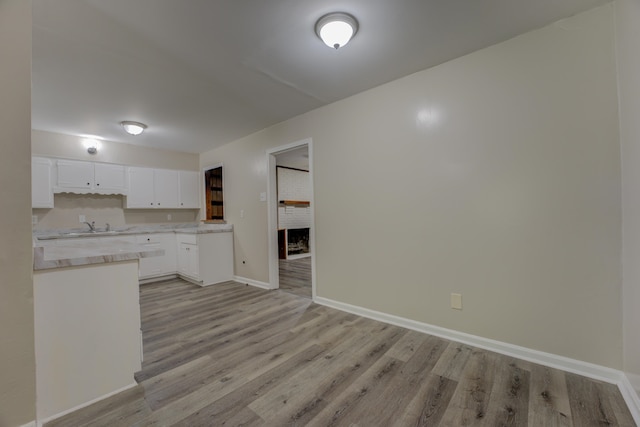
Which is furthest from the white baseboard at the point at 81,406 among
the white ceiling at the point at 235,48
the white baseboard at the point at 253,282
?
the white ceiling at the point at 235,48

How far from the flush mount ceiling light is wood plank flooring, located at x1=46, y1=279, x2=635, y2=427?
231cm

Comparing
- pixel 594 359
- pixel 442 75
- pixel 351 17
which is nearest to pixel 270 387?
pixel 594 359

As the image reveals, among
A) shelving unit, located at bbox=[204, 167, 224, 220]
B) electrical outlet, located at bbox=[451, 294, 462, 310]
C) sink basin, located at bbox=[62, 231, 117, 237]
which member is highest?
shelving unit, located at bbox=[204, 167, 224, 220]

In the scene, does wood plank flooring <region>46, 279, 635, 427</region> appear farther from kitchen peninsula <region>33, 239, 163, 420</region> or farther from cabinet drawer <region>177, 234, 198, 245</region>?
cabinet drawer <region>177, 234, 198, 245</region>

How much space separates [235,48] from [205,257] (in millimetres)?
3123

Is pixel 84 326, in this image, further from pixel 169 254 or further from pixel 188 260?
pixel 169 254

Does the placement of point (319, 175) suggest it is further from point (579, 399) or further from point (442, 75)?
point (579, 399)

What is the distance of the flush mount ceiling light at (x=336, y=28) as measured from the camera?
5.67 feet

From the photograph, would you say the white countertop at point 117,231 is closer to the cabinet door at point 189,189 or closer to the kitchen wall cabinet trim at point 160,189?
the kitchen wall cabinet trim at point 160,189

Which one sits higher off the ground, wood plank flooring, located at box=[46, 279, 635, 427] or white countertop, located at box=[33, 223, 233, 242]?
white countertop, located at box=[33, 223, 233, 242]

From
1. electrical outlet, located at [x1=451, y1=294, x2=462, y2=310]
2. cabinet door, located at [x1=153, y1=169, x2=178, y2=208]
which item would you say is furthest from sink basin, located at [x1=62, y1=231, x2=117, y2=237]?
electrical outlet, located at [x1=451, y1=294, x2=462, y2=310]

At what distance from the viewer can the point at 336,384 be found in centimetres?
170

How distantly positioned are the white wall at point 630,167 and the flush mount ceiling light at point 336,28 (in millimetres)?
1530

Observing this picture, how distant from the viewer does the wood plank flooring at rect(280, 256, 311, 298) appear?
384 centimetres
